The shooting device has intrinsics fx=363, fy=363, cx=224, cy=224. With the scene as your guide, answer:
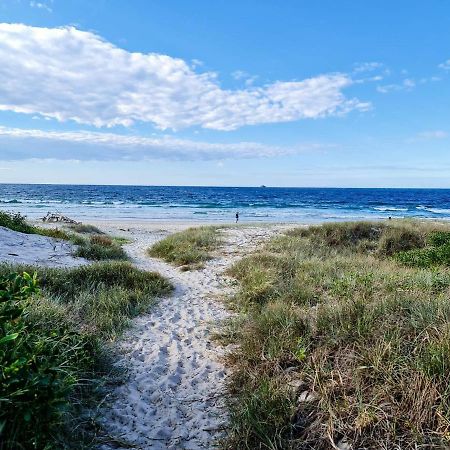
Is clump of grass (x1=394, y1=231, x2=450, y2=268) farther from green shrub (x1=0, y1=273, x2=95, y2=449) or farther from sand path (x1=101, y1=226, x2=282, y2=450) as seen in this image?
green shrub (x1=0, y1=273, x2=95, y2=449)

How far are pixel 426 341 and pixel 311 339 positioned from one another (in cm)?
140

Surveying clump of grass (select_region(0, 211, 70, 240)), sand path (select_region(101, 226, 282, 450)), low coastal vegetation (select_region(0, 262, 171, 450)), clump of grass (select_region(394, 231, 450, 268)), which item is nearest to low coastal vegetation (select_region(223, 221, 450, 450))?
sand path (select_region(101, 226, 282, 450))

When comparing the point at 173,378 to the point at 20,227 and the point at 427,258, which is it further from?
the point at 20,227

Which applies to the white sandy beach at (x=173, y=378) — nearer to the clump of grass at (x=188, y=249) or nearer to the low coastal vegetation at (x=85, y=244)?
the clump of grass at (x=188, y=249)

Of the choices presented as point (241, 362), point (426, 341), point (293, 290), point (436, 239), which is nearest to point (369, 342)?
point (426, 341)

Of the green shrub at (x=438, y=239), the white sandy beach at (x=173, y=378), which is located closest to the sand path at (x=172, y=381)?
the white sandy beach at (x=173, y=378)

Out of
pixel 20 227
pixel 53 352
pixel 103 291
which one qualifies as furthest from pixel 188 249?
pixel 53 352

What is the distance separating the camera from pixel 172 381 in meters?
5.07

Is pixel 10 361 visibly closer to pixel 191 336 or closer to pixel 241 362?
pixel 241 362

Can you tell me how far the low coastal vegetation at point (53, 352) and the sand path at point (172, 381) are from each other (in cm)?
35

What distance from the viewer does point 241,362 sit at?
5.10m

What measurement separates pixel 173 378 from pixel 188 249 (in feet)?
29.9

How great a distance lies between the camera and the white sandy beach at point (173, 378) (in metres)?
3.93

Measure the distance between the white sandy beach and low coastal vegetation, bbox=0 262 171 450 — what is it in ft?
1.05
